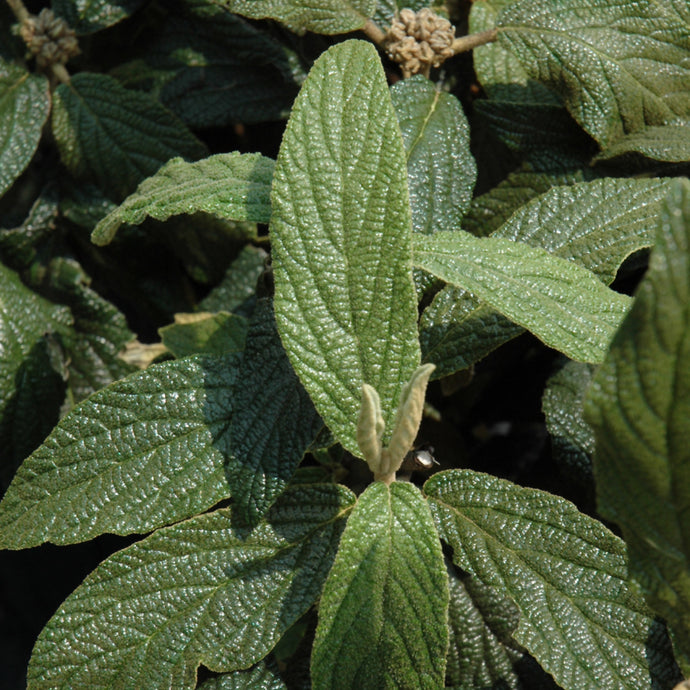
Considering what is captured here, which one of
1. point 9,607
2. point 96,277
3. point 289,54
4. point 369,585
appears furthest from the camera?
point 9,607

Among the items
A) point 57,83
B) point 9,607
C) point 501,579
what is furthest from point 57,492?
point 9,607

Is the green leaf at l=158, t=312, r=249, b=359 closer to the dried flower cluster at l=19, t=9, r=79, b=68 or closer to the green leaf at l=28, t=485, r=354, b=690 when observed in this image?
the green leaf at l=28, t=485, r=354, b=690

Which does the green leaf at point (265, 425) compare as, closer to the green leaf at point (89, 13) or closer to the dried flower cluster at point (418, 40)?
the dried flower cluster at point (418, 40)

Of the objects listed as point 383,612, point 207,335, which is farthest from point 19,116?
point 383,612

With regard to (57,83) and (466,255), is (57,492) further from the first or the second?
(57,83)

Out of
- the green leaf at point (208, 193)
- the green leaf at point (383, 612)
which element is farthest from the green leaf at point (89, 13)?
the green leaf at point (383, 612)

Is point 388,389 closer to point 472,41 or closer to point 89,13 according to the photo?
point 472,41
